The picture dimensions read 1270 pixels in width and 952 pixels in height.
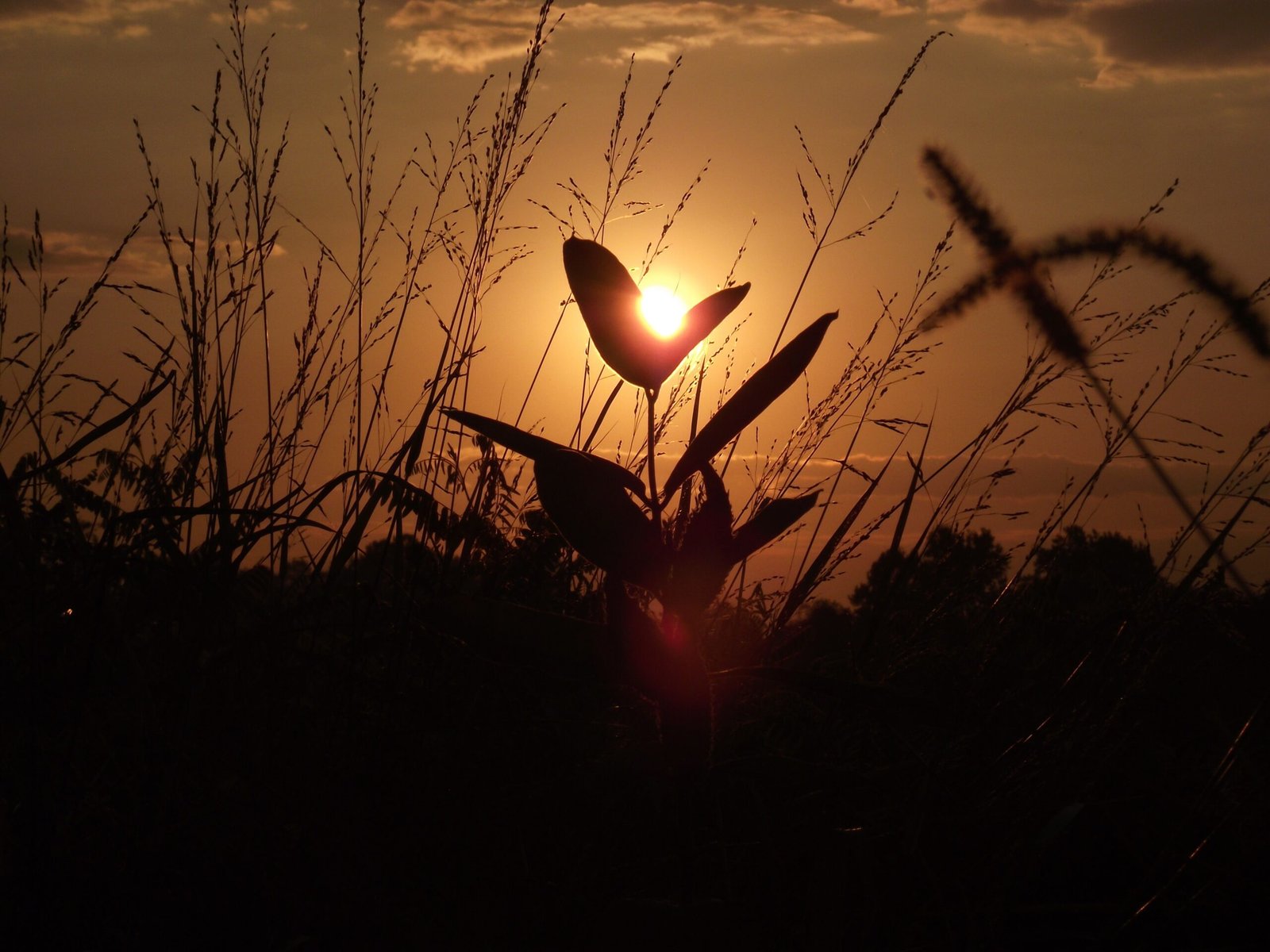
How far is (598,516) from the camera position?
991 millimetres

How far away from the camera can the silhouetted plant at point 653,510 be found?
0.99m


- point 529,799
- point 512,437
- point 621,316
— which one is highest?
point 621,316

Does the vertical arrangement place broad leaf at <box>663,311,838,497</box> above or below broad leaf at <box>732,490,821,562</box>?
above

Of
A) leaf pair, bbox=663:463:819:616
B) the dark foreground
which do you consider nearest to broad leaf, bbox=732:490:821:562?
leaf pair, bbox=663:463:819:616

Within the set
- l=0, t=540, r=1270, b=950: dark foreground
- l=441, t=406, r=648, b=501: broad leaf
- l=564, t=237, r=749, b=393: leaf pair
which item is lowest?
l=0, t=540, r=1270, b=950: dark foreground

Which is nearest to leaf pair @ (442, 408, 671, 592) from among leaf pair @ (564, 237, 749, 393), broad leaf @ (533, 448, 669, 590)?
broad leaf @ (533, 448, 669, 590)

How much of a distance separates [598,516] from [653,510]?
0.25 ft

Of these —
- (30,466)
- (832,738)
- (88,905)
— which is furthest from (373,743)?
(30,466)

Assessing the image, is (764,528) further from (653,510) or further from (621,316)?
(621,316)

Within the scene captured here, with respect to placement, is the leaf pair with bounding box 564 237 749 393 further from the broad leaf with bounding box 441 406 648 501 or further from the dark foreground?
the dark foreground

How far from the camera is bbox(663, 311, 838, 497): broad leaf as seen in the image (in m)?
1.01

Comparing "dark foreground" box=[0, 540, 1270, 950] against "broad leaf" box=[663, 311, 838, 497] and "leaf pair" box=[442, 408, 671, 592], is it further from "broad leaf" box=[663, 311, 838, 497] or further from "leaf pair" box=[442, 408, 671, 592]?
"broad leaf" box=[663, 311, 838, 497]

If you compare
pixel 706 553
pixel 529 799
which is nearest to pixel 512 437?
pixel 706 553

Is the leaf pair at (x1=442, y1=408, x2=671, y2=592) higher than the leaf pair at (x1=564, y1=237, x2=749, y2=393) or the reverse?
the reverse
